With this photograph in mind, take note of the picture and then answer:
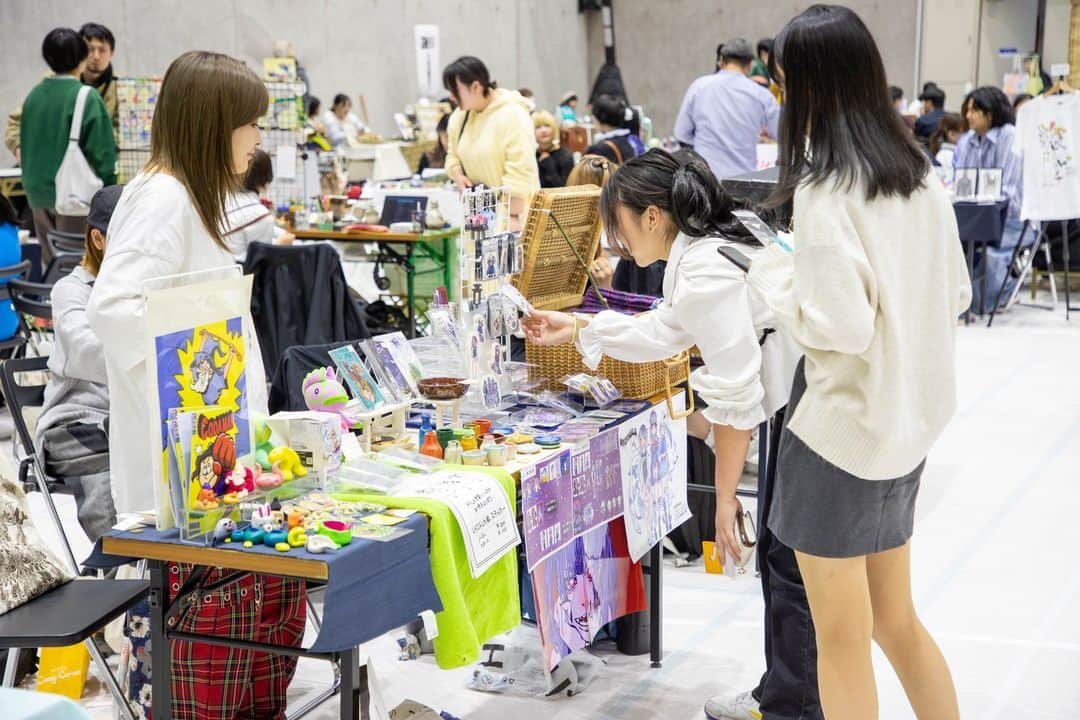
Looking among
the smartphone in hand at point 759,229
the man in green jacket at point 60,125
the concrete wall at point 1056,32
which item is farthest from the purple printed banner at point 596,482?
the concrete wall at point 1056,32

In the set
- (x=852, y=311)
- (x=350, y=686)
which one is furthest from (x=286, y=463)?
(x=852, y=311)

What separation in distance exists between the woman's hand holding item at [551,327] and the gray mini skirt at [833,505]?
924 mm

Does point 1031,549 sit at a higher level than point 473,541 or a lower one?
lower

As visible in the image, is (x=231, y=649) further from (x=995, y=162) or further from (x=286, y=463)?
(x=995, y=162)

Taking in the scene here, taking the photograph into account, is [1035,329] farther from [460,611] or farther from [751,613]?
[460,611]

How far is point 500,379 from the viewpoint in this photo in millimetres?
3240

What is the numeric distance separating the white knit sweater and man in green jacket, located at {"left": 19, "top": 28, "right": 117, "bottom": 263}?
218 inches

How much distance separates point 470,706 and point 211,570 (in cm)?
100

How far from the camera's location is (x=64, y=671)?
3211mm

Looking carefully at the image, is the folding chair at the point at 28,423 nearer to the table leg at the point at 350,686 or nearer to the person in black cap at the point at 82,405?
the person in black cap at the point at 82,405

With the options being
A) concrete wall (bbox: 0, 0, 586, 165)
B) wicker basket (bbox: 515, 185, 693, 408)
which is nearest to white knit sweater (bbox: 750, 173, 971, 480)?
wicker basket (bbox: 515, 185, 693, 408)

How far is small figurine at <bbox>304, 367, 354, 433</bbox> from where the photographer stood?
2705 mm

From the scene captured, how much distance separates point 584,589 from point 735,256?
1.06 m

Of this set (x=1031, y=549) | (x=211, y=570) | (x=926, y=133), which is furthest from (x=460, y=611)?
(x=926, y=133)
